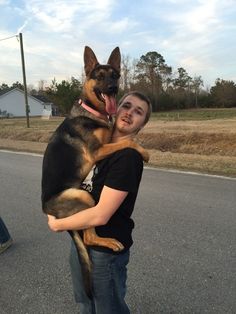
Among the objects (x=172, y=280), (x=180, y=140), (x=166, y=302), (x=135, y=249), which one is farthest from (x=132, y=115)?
(x=180, y=140)

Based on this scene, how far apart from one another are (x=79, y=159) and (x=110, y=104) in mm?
Result: 577

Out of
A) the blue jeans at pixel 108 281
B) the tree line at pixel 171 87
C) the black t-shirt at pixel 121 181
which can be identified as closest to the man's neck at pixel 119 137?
the black t-shirt at pixel 121 181

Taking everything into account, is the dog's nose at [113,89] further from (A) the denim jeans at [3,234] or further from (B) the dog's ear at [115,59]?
(A) the denim jeans at [3,234]

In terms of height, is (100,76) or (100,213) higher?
(100,76)

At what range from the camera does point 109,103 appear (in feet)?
9.78

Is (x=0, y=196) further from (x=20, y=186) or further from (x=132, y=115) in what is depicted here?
(x=132, y=115)

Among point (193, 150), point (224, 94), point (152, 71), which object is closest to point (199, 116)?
point (193, 150)

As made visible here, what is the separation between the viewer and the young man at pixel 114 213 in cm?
220

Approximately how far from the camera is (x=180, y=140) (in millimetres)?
17109

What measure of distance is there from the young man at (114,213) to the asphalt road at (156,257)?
4.71ft

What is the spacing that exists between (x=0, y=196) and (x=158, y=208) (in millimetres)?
3188

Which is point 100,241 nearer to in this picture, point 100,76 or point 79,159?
point 79,159

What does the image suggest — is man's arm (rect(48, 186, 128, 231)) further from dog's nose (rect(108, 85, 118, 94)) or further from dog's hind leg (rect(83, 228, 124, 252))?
dog's nose (rect(108, 85, 118, 94))

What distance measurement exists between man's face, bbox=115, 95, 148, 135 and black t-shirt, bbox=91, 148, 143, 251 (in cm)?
24
